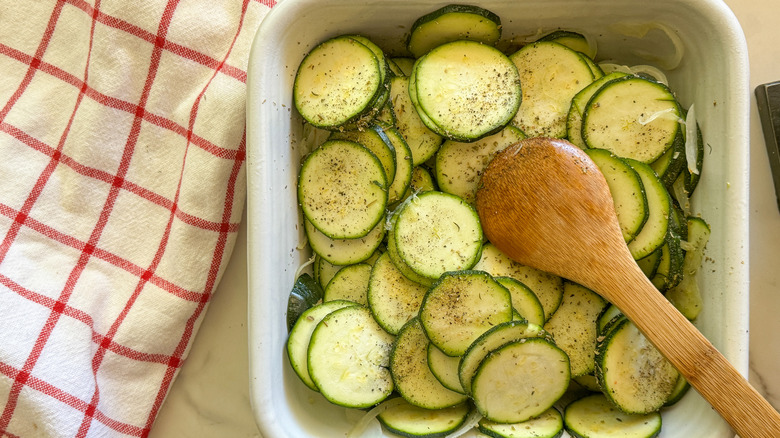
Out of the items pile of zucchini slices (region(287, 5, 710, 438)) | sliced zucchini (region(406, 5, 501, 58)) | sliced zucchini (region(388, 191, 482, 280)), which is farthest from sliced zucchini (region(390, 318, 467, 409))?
sliced zucchini (region(406, 5, 501, 58))

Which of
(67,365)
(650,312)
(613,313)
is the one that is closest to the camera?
(650,312)

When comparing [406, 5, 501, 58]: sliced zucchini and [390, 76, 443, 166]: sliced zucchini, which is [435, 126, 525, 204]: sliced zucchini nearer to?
[390, 76, 443, 166]: sliced zucchini

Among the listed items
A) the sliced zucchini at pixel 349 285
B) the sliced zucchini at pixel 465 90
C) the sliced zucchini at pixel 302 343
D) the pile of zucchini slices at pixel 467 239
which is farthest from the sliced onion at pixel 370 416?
the sliced zucchini at pixel 465 90

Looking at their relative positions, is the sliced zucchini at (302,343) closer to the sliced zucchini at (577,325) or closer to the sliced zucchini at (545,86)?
the sliced zucchini at (577,325)

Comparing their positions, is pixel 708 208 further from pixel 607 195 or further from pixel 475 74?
pixel 475 74

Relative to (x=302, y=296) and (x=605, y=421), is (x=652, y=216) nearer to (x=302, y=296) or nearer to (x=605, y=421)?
(x=605, y=421)

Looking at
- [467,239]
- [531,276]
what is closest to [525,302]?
[531,276]

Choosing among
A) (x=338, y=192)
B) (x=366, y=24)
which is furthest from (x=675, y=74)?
(x=338, y=192)

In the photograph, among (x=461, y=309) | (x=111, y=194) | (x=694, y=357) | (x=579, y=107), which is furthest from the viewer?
(x=111, y=194)
